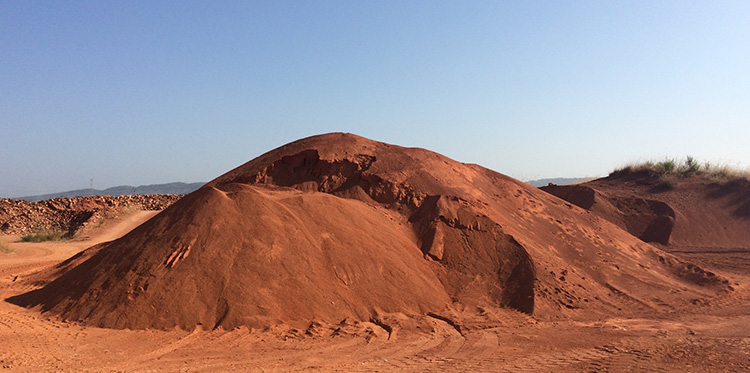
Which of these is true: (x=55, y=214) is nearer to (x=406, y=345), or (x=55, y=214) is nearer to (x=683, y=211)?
(x=406, y=345)

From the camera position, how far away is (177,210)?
8.17 m

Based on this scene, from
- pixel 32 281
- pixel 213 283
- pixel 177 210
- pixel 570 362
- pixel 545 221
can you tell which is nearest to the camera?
pixel 570 362

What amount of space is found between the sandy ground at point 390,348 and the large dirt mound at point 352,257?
0.40m

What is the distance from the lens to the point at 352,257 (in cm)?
766

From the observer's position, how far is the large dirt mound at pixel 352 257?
6.58 m

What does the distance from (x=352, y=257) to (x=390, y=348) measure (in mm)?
2116

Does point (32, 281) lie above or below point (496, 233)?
below

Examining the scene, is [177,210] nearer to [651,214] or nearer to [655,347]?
[655,347]

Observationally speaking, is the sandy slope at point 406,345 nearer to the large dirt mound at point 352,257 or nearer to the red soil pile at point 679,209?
the large dirt mound at point 352,257

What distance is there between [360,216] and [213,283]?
2.91 metres

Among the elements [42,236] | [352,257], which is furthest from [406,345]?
[42,236]

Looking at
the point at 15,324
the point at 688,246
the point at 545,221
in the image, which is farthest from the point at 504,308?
the point at 688,246

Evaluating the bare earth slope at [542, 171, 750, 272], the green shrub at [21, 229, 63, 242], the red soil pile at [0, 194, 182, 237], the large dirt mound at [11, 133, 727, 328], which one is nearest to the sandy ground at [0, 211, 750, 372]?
the large dirt mound at [11, 133, 727, 328]

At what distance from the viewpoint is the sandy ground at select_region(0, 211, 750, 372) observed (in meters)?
5.09
